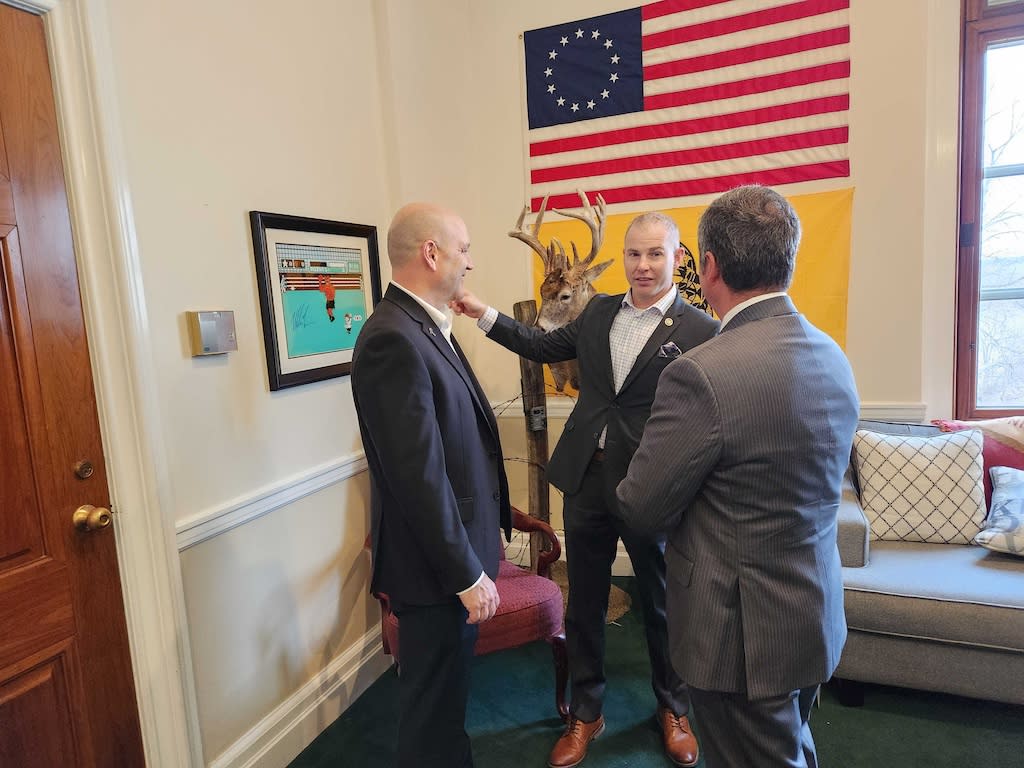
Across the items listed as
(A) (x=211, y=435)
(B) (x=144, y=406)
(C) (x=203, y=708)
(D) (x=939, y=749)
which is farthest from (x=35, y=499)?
(D) (x=939, y=749)

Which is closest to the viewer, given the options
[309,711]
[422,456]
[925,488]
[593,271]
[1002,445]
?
[422,456]

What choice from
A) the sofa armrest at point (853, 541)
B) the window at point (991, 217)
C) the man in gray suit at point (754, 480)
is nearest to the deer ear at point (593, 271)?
the sofa armrest at point (853, 541)

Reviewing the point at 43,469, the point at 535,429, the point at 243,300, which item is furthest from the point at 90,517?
the point at 535,429

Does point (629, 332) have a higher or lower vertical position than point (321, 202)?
lower

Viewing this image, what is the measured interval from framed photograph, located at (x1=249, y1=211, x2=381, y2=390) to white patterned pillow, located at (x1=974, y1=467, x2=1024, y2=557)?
2430 millimetres

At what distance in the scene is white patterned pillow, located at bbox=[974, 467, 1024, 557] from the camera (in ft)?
7.19

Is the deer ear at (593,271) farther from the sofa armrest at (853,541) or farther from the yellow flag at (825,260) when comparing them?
the sofa armrest at (853,541)

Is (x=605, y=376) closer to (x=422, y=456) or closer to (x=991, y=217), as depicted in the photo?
(x=422, y=456)

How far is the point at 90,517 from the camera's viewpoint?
157 cm

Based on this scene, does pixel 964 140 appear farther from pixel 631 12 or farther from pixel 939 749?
pixel 939 749

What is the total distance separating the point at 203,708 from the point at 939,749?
229cm

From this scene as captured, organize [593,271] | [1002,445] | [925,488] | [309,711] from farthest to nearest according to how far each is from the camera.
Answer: [593,271]
[1002,445]
[925,488]
[309,711]

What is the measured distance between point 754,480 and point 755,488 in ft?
0.05

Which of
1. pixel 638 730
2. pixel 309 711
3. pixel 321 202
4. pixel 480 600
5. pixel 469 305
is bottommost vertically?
pixel 638 730
